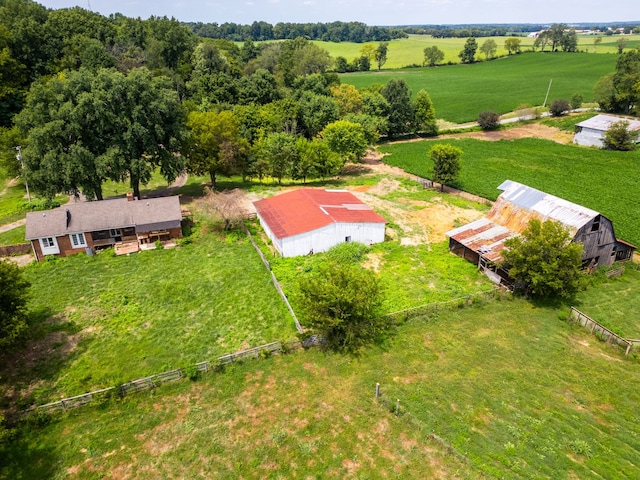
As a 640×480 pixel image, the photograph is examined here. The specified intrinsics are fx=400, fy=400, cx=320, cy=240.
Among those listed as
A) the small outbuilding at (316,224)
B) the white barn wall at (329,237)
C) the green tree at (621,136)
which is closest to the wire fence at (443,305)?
the white barn wall at (329,237)

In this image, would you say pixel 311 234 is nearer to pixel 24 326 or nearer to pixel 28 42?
pixel 24 326

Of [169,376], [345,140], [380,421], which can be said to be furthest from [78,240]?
[345,140]

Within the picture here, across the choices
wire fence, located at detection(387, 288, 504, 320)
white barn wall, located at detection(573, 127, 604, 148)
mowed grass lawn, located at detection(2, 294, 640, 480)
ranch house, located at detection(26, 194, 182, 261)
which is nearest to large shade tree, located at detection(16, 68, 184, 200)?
ranch house, located at detection(26, 194, 182, 261)

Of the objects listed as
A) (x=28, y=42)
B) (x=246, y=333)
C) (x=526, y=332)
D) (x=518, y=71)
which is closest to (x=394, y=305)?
(x=526, y=332)

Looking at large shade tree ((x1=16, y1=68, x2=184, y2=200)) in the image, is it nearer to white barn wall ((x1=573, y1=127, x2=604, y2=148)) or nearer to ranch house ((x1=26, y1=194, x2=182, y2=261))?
ranch house ((x1=26, y1=194, x2=182, y2=261))

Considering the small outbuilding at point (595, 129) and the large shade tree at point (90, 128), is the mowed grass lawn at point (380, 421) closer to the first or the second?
the large shade tree at point (90, 128)

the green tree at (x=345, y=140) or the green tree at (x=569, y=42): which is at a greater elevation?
the green tree at (x=569, y=42)

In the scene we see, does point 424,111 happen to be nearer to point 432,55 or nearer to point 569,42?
point 432,55
